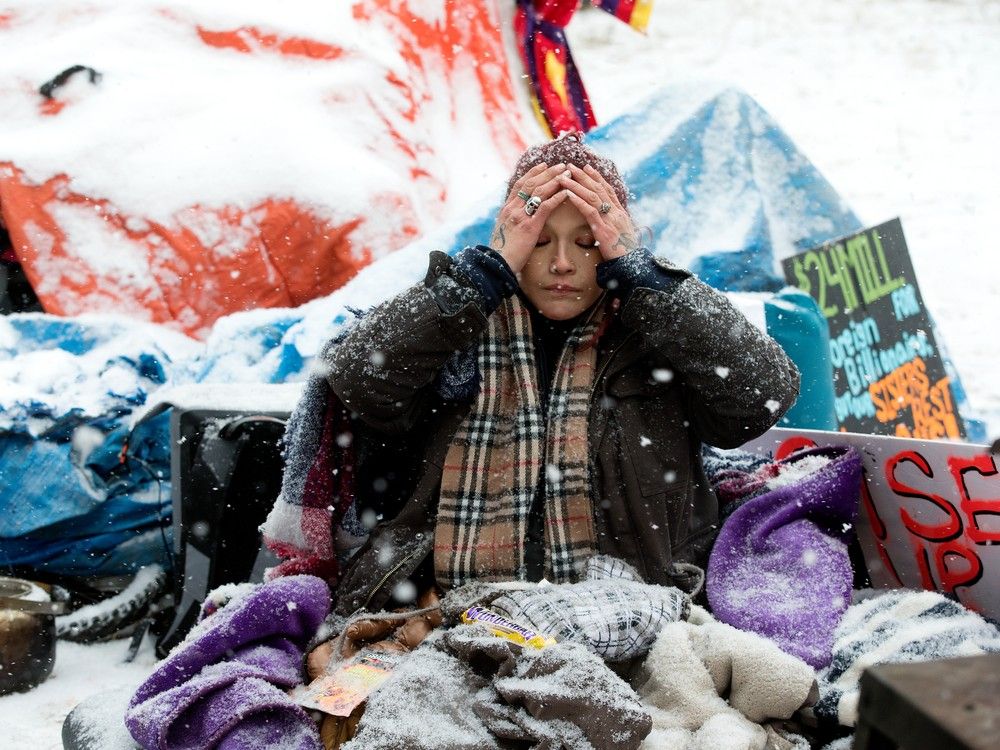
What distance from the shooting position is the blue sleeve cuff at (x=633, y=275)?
1.87 metres

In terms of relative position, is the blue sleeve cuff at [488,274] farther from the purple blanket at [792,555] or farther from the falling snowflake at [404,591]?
the purple blanket at [792,555]

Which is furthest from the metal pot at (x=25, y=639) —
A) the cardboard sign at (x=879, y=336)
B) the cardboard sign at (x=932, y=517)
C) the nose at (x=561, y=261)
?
the cardboard sign at (x=879, y=336)

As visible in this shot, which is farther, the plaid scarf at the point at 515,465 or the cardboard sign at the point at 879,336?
the cardboard sign at the point at 879,336

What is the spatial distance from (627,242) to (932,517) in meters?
0.82

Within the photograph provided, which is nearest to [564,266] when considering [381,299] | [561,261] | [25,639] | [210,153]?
[561,261]

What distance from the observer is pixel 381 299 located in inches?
130

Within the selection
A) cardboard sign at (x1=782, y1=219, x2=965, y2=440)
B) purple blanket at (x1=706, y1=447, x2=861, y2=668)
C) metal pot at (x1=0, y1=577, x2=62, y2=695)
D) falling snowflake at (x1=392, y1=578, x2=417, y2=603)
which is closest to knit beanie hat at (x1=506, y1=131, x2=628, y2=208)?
purple blanket at (x1=706, y1=447, x2=861, y2=668)

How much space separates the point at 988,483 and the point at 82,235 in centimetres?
335

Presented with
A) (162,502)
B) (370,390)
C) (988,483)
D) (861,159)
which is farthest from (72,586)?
(861,159)

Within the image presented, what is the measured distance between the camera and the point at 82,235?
3.83 metres

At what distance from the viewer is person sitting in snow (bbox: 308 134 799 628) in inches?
72.7

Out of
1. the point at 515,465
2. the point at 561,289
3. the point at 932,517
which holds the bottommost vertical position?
the point at 932,517

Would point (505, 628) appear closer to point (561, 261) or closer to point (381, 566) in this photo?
point (381, 566)

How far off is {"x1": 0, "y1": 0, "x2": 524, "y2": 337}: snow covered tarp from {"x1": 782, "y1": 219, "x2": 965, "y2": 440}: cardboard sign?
169cm
